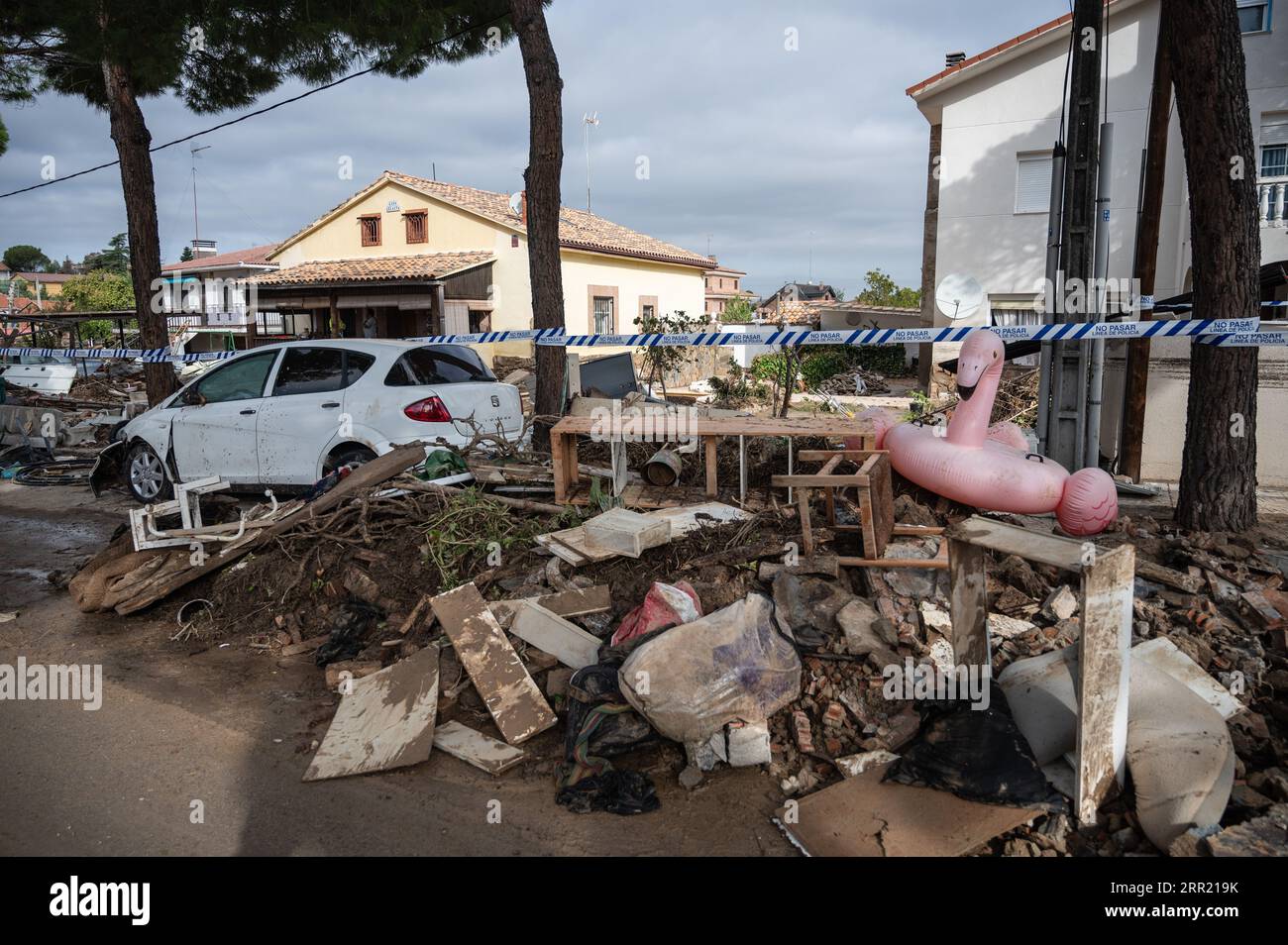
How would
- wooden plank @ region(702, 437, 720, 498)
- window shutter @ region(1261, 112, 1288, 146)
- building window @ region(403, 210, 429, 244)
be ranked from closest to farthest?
wooden plank @ region(702, 437, 720, 498) < window shutter @ region(1261, 112, 1288, 146) < building window @ region(403, 210, 429, 244)

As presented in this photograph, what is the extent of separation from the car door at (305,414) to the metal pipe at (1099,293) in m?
6.52

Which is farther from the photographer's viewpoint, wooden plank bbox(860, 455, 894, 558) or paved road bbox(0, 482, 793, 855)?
wooden plank bbox(860, 455, 894, 558)

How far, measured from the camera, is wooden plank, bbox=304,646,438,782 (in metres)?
A: 3.88

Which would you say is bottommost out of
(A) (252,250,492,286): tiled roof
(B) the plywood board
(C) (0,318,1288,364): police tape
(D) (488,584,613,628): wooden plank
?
(B) the plywood board

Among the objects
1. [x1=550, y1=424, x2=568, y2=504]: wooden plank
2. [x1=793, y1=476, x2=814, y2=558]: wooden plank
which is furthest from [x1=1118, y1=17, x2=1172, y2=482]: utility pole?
[x1=550, y1=424, x2=568, y2=504]: wooden plank

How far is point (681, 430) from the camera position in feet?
19.2

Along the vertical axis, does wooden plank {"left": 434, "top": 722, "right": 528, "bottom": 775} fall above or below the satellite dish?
below

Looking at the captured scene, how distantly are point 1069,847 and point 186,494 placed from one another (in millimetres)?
6294

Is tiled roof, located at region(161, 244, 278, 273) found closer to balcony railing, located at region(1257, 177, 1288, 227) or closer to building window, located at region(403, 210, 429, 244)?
building window, located at region(403, 210, 429, 244)

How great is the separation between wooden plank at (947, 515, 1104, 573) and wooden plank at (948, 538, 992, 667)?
135 mm

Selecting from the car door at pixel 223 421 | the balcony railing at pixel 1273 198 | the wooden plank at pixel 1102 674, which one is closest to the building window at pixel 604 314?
the balcony railing at pixel 1273 198

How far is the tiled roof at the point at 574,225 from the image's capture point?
82.6ft

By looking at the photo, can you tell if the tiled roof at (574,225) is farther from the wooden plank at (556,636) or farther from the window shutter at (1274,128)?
the wooden plank at (556,636)
